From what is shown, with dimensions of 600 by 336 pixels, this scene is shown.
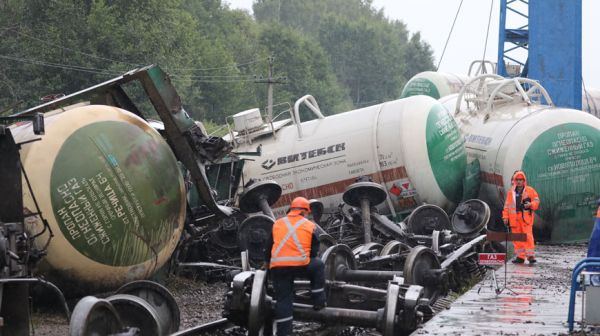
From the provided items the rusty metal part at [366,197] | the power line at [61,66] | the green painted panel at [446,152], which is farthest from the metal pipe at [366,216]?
the power line at [61,66]

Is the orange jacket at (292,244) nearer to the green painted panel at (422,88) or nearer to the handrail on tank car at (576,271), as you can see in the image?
the handrail on tank car at (576,271)

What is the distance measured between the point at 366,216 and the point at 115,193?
487 centimetres

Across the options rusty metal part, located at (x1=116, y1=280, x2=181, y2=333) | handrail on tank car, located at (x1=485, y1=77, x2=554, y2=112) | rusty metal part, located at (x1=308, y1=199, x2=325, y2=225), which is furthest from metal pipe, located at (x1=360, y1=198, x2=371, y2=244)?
handrail on tank car, located at (x1=485, y1=77, x2=554, y2=112)

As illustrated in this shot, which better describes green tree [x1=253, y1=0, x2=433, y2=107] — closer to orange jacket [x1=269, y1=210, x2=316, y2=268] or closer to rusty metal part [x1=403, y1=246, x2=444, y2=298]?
rusty metal part [x1=403, y1=246, x2=444, y2=298]

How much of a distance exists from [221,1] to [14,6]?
47.6 meters

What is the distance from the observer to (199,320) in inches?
433

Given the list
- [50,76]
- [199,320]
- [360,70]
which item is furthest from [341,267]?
[360,70]

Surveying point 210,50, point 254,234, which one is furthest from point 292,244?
point 210,50

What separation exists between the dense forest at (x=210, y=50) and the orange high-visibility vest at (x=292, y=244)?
2.56 metres

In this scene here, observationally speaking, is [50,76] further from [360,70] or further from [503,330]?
[360,70]

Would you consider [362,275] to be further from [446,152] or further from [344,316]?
[446,152]

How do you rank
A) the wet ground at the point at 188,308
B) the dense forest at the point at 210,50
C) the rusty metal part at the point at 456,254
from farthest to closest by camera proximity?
the dense forest at the point at 210,50, the rusty metal part at the point at 456,254, the wet ground at the point at 188,308

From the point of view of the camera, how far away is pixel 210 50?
231ft

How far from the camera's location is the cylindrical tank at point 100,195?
1034 centimetres
